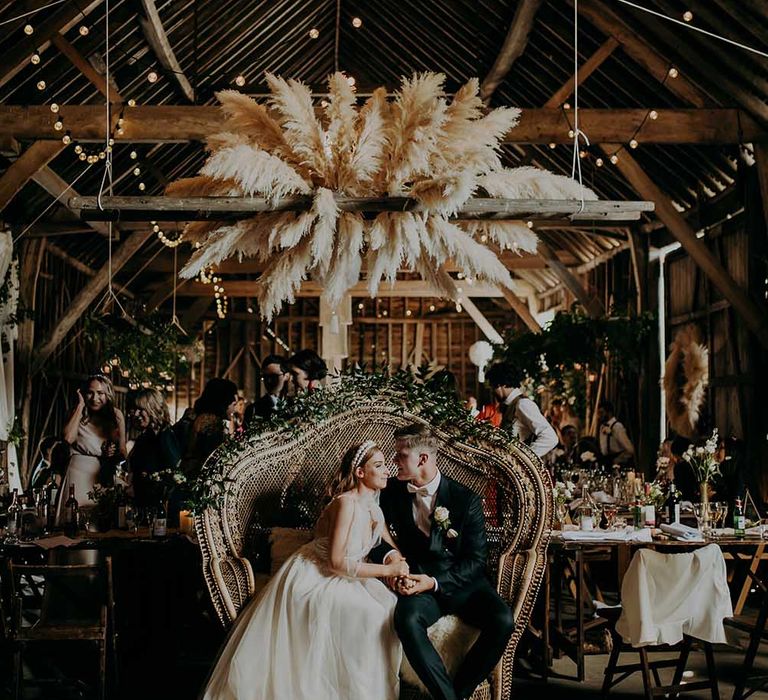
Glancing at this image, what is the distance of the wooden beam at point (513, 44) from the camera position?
8.58 metres

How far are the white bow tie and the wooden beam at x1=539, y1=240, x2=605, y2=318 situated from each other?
8.93 metres

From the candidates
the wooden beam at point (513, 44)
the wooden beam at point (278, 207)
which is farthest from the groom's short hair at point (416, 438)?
the wooden beam at point (513, 44)

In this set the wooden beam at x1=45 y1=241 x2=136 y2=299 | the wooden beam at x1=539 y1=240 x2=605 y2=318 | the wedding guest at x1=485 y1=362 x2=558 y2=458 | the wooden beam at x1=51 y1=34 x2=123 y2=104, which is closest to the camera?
the wedding guest at x1=485 y1=362 x2=558 y2=458

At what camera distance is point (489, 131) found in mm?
3234

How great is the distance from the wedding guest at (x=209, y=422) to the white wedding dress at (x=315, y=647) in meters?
1.67

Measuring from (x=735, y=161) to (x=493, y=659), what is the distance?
258 inches

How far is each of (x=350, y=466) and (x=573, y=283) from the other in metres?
9.31

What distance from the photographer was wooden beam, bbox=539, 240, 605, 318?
43.4 feet

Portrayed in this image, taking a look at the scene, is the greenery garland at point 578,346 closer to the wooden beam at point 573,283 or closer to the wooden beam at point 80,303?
the wooden beam at point 573,283

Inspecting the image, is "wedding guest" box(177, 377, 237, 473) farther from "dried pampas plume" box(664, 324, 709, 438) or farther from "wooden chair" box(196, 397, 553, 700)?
"dried pampas plume" box(664, 324, 709, 438)

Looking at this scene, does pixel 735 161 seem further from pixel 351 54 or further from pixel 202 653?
pixel 202 653

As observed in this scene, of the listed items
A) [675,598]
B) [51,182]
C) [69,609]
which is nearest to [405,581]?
[675,598]

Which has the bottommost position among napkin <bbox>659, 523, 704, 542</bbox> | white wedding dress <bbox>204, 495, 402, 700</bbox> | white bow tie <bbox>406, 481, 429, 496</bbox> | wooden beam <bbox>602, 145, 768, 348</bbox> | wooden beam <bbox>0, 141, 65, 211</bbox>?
white wedding dress <bbox>204, 495, 402, 700</bbox>

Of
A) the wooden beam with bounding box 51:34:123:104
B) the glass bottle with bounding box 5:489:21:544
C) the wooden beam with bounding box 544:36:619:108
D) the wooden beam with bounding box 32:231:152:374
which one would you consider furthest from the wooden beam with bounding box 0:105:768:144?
the glass bottle with bounding box 5:489:21:544
